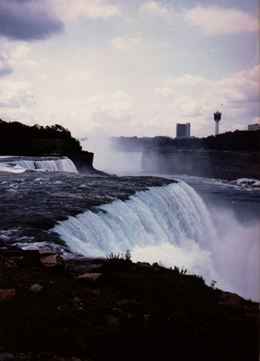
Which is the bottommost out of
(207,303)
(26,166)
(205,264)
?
(205,264)

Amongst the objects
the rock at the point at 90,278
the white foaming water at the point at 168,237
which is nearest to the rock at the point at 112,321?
the rock at the point at 90,278

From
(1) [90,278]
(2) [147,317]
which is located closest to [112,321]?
(2) [147,317]

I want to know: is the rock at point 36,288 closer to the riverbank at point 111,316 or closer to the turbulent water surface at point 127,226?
the riverbank at point 111,316

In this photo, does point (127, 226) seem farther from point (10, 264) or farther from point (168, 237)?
point (10, 264)

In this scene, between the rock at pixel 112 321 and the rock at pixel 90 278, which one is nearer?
the rock at pixel 112 321

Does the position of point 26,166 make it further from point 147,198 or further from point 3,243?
point 3,243

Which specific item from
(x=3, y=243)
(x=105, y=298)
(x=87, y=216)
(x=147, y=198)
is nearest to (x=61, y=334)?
(x=105, y=298)
